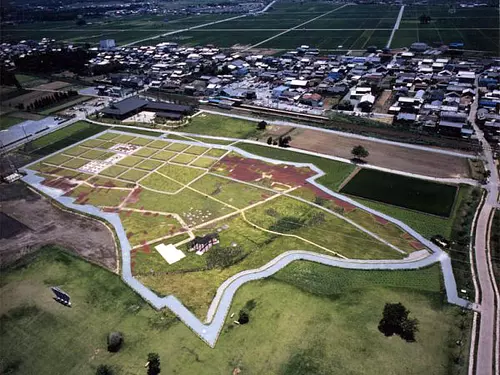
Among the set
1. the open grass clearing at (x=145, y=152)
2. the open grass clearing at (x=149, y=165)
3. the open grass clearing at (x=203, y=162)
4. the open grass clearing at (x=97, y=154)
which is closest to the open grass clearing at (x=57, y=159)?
the open grass clearing at (x=97, y=154)

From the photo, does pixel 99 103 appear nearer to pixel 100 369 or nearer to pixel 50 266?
pixel 50 266

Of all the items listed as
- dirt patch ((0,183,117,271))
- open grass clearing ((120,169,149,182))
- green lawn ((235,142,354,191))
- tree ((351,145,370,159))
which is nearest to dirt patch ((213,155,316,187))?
green lawn ((235,142,354,191))

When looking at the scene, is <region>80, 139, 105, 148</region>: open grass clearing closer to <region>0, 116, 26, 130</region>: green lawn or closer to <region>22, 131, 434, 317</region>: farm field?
<region>22, 131, 434, 317</region>: farm field

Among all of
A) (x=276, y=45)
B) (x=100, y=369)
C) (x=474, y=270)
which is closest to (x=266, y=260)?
(x=100, y=369)

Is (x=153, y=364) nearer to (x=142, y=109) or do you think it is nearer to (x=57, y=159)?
(x=57, y=159)

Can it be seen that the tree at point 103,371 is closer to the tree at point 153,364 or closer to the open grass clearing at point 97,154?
the tree at point 153,364
